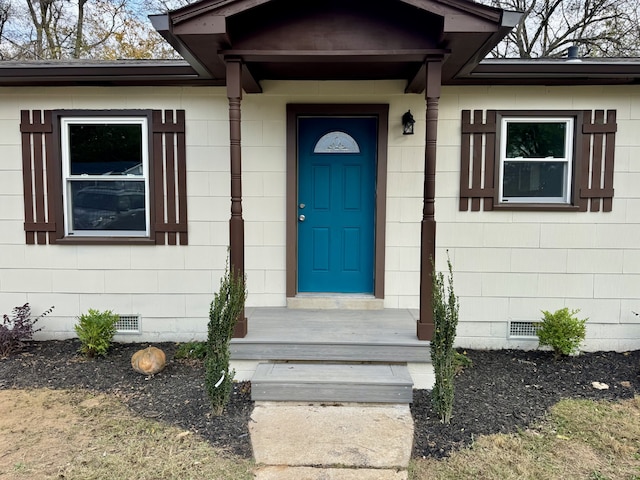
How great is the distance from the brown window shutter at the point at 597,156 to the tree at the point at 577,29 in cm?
809

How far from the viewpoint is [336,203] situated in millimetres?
4605

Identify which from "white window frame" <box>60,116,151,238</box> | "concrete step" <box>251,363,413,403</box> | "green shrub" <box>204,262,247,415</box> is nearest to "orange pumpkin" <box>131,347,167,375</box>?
A: "green shrub" <box>204,262,247,415</box>

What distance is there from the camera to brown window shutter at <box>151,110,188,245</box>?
4406 millimetres

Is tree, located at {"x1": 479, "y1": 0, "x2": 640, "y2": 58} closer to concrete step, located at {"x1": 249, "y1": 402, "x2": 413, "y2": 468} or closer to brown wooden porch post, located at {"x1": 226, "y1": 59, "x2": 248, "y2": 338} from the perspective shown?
brown wooden porch post, located at {"x1": 226, "y1": 59, "x2": 248, "y2": 338}

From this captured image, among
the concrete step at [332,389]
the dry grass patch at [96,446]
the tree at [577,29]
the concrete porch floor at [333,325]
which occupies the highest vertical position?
the tree at [577,29]

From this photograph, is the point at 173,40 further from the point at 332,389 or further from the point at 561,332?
the point at 561,332

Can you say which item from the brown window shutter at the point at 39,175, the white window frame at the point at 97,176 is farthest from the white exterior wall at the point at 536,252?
the brown window shutter at the point at 39,175

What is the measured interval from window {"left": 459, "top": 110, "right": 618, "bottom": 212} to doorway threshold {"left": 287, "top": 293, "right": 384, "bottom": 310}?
132cm

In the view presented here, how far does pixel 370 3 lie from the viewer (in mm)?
3354

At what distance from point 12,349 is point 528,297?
17.1ft

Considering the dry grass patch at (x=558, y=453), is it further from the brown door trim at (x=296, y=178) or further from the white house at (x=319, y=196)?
the brown door trim at (x=296, y=178)

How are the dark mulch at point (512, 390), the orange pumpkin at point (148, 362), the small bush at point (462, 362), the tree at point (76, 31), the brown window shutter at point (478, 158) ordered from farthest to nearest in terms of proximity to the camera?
the tree at point (76, 31) < the brown window shutter at point (478, 158) < the small bush at point (462, 362) < the orange pumpkin at point (148, 362) < the dark mulch at point (512, 390)

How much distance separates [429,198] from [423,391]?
1546mm

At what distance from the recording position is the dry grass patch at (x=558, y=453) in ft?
8.26
